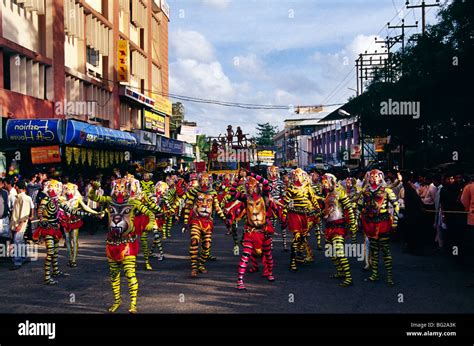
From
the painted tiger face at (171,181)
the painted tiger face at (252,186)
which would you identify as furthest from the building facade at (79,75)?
the painted tiger face at (252,186)

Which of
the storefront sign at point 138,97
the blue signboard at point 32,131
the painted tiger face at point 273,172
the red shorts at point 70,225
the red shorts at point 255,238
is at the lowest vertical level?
the red shorts at point 255,238

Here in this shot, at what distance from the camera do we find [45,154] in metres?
17.6

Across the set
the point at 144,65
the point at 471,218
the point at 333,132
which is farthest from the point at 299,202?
the point at 333,132

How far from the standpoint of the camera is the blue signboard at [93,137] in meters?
18.3

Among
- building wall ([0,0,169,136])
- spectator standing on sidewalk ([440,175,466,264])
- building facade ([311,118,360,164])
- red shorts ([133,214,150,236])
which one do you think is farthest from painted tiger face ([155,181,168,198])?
building facade ([311,118,360,164])

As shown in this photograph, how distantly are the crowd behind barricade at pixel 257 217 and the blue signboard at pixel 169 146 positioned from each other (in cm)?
2546

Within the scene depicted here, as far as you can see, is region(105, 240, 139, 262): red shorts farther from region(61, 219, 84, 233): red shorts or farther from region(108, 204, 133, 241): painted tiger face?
region(61, 219, 84, 233): red shorts

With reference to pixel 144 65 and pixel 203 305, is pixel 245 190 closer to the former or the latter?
pixel 203 305

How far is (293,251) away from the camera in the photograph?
441 inches

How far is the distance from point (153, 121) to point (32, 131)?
26697mm

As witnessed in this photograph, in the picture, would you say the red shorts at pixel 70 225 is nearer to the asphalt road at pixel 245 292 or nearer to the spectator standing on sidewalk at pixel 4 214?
the asphalt road at pixel 245 292

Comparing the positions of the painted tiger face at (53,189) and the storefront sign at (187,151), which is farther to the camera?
the storefront sign at (187,151)

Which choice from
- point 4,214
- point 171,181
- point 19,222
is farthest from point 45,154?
point 4,214

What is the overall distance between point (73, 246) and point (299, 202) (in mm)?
5303
